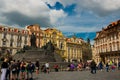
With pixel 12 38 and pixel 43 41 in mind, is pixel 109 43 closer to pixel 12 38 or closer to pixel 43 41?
pixel 43 41

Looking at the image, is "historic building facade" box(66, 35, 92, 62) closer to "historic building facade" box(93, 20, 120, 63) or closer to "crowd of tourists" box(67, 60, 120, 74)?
"historic building facade" box(93, 20, 120, 63)

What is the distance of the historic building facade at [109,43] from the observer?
52.1 metres

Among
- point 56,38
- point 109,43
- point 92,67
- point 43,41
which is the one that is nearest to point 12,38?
point 43,41

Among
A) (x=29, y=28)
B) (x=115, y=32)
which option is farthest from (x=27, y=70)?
Result: (x=29, y=28)

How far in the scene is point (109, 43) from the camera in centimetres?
5644

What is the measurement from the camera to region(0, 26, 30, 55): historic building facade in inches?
2552

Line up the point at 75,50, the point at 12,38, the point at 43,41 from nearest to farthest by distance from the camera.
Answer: the point at 12,38 → the point at 43,41 → the point at 75,50

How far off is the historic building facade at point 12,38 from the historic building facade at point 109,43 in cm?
2729

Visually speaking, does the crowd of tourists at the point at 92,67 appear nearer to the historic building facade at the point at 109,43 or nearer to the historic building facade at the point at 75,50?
the historic building facade at the point at 109,43

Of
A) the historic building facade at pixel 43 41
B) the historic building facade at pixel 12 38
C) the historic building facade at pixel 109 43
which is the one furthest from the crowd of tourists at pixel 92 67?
the historic building facade at pixel 12 38

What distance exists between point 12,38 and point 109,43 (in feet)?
114

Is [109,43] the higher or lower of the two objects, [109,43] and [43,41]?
the lower

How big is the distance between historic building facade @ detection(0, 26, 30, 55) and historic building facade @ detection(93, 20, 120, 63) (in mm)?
27290

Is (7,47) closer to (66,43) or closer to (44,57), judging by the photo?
(66,43)
